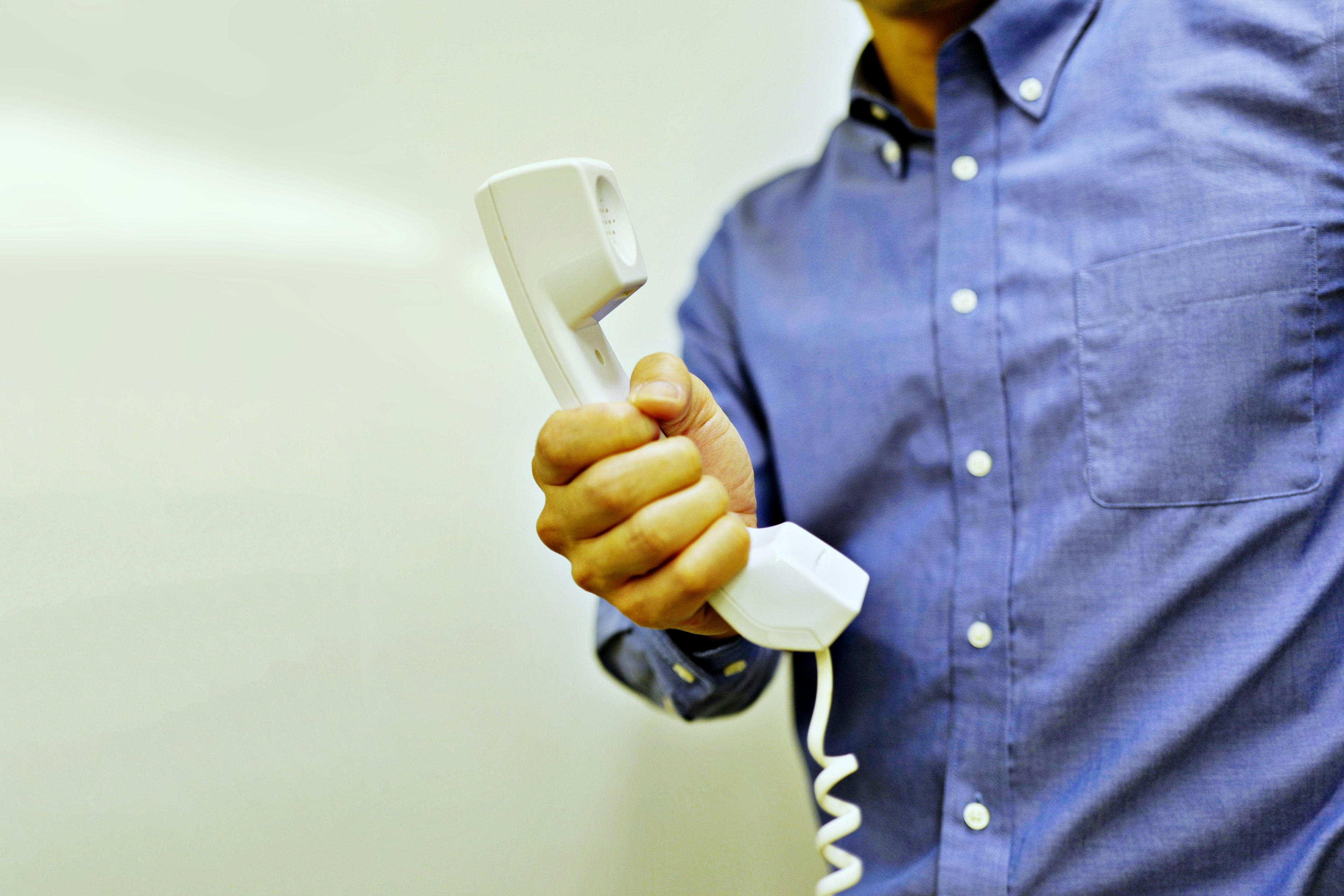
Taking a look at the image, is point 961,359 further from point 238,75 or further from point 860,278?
point 238,75

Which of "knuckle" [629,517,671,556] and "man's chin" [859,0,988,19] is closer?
"knuckle" [629,517,671,556]

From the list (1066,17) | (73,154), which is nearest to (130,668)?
(73,154)

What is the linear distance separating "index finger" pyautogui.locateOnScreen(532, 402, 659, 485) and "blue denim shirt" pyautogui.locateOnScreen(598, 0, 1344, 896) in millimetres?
231

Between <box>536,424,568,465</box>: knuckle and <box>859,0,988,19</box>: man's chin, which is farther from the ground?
<box>859,0,988,19</box>: man's chin

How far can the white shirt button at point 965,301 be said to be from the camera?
1.84ft

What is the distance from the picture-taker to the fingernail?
1.33 ft

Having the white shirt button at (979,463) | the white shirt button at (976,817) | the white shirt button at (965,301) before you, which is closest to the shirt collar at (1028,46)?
the white shirt button at (965,301)

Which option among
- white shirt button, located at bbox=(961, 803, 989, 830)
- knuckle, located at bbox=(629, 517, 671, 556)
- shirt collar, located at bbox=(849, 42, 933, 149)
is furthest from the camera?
shirt collar, located at bbox=(849, 42, 933, 149)

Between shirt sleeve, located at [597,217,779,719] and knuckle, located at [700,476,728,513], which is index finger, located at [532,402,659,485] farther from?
shirt sleeve, located at [597,217,779,719]

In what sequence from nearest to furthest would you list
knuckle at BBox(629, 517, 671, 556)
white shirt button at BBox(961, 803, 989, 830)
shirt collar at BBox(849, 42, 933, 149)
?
knuckle at BBox(629, 517, 671, 556)
white shirt button at BBox(961, 803, 989, 830)
shirt collar at BBox(849, 42, 933, 149)

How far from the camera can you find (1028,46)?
0.58 metres

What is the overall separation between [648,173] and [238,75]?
34cm

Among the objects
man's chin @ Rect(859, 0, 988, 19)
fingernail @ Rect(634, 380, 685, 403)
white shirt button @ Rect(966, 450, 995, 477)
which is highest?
man's chin @ Rect(859, 0, 988, 19)

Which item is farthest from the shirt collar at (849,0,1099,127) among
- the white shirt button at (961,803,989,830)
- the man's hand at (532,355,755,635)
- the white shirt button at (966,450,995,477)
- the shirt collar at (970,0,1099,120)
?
the white shirt button at (961,803,989,830)
